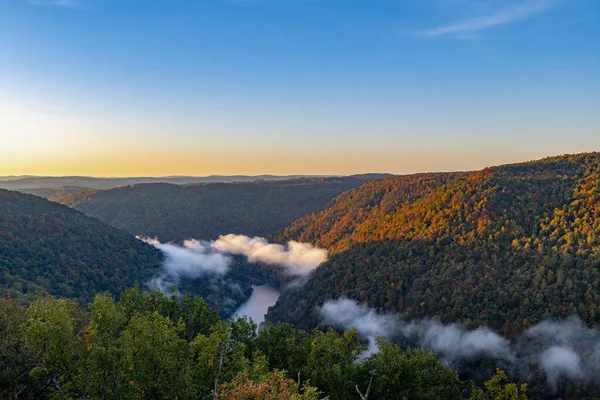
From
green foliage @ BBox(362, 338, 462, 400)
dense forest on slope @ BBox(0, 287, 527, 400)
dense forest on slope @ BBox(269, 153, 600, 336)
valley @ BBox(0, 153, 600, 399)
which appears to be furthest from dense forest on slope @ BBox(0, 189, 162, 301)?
green foliage @ BBox(362, 338, 462, 400)

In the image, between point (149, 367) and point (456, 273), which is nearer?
point (149, 367)

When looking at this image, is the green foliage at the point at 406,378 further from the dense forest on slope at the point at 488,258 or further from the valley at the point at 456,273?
the dense forest on slope at the point at 488,258

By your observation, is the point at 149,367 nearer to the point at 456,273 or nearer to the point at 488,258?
the point at 456,273

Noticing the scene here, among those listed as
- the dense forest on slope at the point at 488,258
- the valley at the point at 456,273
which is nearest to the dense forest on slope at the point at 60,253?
the valley at the point at 456,273

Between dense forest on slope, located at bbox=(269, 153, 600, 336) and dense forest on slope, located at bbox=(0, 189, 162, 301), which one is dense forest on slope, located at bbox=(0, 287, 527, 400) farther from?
dense forest on slope, located at bbox=(269, 153, 600, 336)

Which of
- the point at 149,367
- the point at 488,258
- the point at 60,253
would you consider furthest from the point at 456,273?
the point at 60,253

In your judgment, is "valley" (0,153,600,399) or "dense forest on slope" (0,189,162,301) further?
"dense forest on slope" (0,189,162,301)
